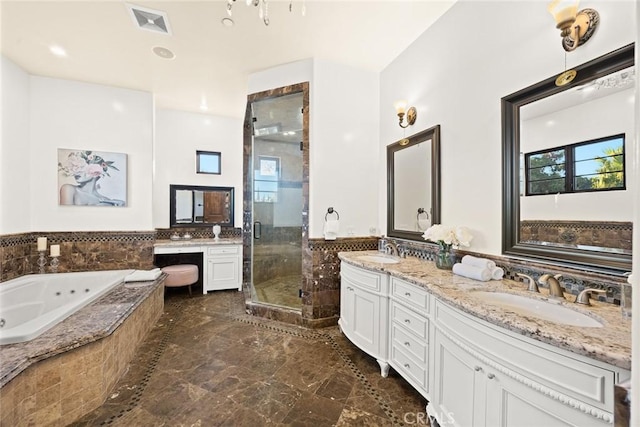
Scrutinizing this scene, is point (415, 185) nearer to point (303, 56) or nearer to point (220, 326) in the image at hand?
point (303, 56)

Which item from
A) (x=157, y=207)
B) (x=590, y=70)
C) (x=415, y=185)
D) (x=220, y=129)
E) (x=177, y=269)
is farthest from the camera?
(x=220, y=129)

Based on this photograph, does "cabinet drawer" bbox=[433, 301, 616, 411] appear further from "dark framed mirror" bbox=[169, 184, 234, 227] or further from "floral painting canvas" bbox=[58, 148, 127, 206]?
"floral painting canvas" bbox=[58, 148, 127, 206]

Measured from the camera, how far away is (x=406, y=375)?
1.80 meters

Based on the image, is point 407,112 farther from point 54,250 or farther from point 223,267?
point 54,250

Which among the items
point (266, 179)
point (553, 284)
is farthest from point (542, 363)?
point (266, 179)

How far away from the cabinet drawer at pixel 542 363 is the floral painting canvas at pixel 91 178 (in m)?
4.35

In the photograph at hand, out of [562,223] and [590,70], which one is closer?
[590,70]

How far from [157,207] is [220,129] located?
175cm

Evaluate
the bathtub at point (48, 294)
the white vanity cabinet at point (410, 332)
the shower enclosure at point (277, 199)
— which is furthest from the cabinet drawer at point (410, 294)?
the bathtub at point (48, 294)

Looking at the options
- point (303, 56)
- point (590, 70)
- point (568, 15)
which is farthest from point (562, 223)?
point (303, 56)

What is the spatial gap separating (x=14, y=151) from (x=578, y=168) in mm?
5211

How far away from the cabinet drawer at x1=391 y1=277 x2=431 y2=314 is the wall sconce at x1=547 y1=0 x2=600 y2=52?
161 centimetres

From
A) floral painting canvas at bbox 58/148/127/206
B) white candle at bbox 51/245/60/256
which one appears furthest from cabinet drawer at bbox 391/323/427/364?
white candle at bbox 51/245/60/256

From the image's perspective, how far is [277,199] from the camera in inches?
146
